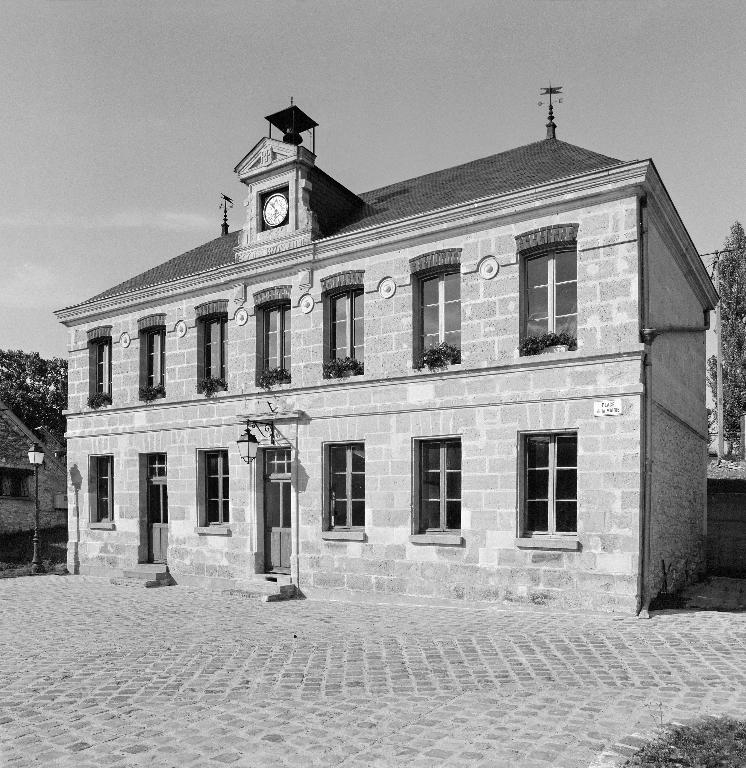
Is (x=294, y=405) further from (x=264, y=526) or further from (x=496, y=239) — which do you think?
(x=496, y=239)

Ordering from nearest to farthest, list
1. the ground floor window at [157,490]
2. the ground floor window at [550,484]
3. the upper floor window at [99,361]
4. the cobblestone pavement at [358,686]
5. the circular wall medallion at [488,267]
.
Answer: the cobblestone pavement at [358,686] < the ground floor window at [550,484] < the circular wall medallion at [488,267] < the ground floor window at [157,490] < the upper floor window at [99,361]

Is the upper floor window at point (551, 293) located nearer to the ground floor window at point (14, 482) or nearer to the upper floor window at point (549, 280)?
the upper floor window at point (549, 280)

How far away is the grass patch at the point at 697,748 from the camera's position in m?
5.07

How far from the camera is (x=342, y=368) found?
13859 millimetres

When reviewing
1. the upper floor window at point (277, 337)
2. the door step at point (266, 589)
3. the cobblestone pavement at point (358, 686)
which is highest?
the upper floor window at point (277, 337)

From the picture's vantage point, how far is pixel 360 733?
19.7 ft

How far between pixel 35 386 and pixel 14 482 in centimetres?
1775

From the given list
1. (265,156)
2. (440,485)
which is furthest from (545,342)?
(265,156)

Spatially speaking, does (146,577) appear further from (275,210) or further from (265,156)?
(265,156)

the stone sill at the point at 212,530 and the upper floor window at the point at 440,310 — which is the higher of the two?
the upper floor window at the point at 440,310

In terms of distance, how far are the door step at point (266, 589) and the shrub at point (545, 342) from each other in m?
6.06

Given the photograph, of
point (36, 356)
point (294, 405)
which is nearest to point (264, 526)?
point (294, 405)

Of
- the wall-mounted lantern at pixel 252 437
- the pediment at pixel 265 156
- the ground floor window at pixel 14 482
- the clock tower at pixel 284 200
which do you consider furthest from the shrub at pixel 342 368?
the ground floor window at pixel 14 482

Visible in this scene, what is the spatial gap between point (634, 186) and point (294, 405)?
7.13 m
